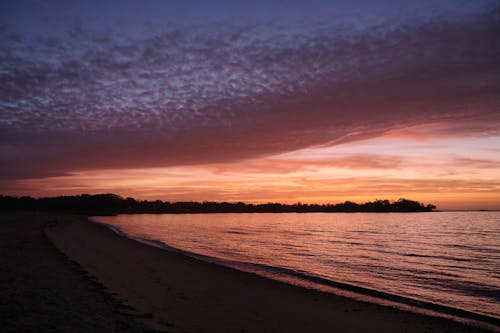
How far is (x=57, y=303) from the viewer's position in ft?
35.0

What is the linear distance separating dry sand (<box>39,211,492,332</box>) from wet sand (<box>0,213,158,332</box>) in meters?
0.71

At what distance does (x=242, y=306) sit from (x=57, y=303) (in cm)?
605

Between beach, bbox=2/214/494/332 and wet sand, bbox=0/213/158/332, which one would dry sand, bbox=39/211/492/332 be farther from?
wet sand, bbox=0/213/158/332

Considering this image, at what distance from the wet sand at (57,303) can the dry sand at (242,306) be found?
71 centimetres

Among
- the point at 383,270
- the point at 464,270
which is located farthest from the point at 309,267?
the point at 464,270

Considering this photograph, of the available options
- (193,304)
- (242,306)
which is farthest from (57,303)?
(242,306)

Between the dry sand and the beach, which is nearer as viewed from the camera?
the beach

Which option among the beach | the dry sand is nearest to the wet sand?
the beach

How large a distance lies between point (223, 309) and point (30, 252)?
51.5 feet

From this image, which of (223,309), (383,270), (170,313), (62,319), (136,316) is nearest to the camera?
(62,319)

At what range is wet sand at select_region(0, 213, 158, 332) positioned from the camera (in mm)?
8672

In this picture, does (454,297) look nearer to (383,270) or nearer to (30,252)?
(383,270)

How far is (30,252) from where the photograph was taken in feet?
69.6

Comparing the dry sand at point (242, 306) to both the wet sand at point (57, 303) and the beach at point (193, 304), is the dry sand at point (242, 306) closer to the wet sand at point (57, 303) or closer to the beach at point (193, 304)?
the beach at point (193, 304)
